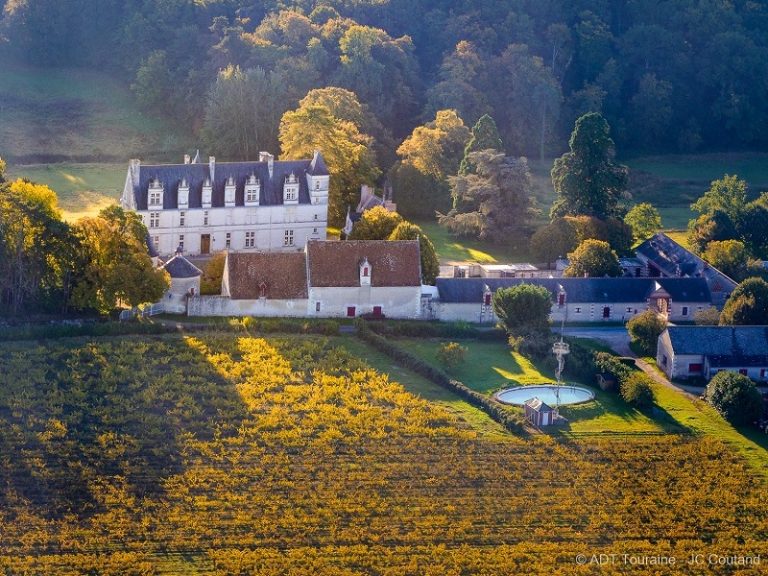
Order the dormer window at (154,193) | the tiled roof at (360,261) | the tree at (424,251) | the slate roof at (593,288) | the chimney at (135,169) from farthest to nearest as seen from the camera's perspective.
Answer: the dormer window at (154,193), the chimney at (135,169), the tree at (424,251), the slate roof at (593,288), the tiled roof at (360,261)

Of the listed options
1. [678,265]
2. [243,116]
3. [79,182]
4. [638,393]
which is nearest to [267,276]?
[638,393]

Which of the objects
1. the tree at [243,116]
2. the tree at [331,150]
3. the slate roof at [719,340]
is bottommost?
the slate roof at [719,340]

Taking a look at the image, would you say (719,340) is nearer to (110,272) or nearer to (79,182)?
(110,272)

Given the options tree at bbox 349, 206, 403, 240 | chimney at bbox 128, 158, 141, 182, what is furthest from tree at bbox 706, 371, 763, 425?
chimney at bbox 128, 158, 141, 182

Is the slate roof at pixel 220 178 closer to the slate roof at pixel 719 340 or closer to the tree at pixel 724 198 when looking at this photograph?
the slate roof at pixel 719 340

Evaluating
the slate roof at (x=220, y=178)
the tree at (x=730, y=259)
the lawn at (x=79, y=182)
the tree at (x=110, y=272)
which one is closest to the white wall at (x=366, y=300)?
the tree at (x=110, y=272)

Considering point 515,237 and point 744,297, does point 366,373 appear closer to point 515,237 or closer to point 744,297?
point 744,297
